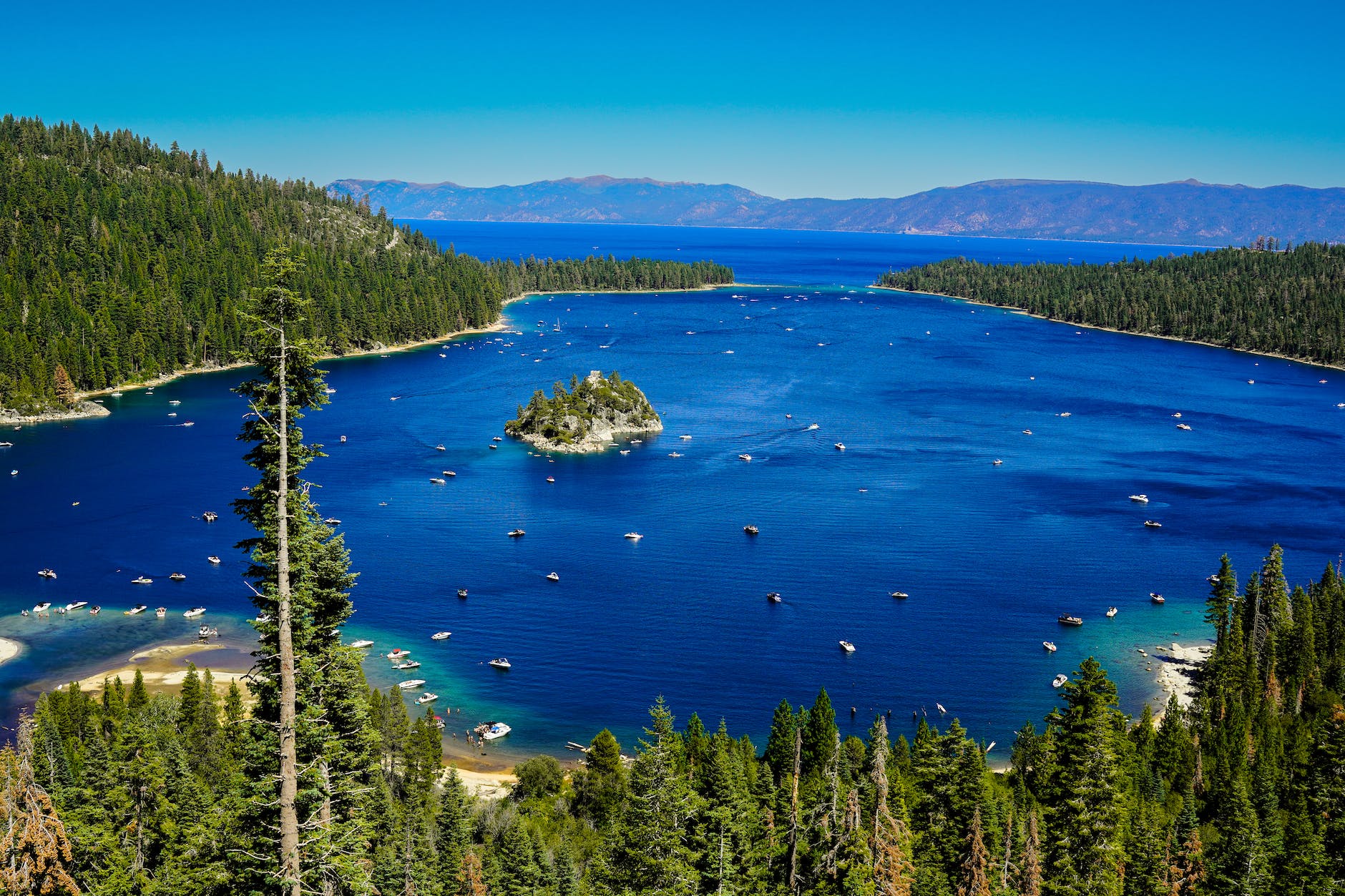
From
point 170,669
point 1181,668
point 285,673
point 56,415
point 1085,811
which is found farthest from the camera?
point 56,415

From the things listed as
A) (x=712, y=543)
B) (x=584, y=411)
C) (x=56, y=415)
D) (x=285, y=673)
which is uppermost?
(x=285, y=673)

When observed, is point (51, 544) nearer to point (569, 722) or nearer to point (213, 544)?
point (213, 544)

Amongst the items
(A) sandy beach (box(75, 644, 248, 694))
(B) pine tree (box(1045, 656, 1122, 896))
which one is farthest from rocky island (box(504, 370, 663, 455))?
(B) pine tree (box(1045, 656, 1122, 896))

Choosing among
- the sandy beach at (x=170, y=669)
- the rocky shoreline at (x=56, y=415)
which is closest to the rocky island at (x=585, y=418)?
the rocky shoreline at (x=56, y=415)

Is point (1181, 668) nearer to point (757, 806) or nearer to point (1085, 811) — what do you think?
point (757, 806)

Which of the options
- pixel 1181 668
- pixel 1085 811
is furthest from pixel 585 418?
pixel 1085 811

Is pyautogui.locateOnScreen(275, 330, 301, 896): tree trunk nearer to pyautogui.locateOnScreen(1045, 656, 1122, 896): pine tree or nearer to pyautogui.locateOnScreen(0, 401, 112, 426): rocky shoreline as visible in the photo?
pyautogui.locateOnScreen(1045, 656, 1122, 896): pine tree

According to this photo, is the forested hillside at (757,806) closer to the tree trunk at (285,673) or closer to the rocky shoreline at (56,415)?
the tree trunk at (285,673)
